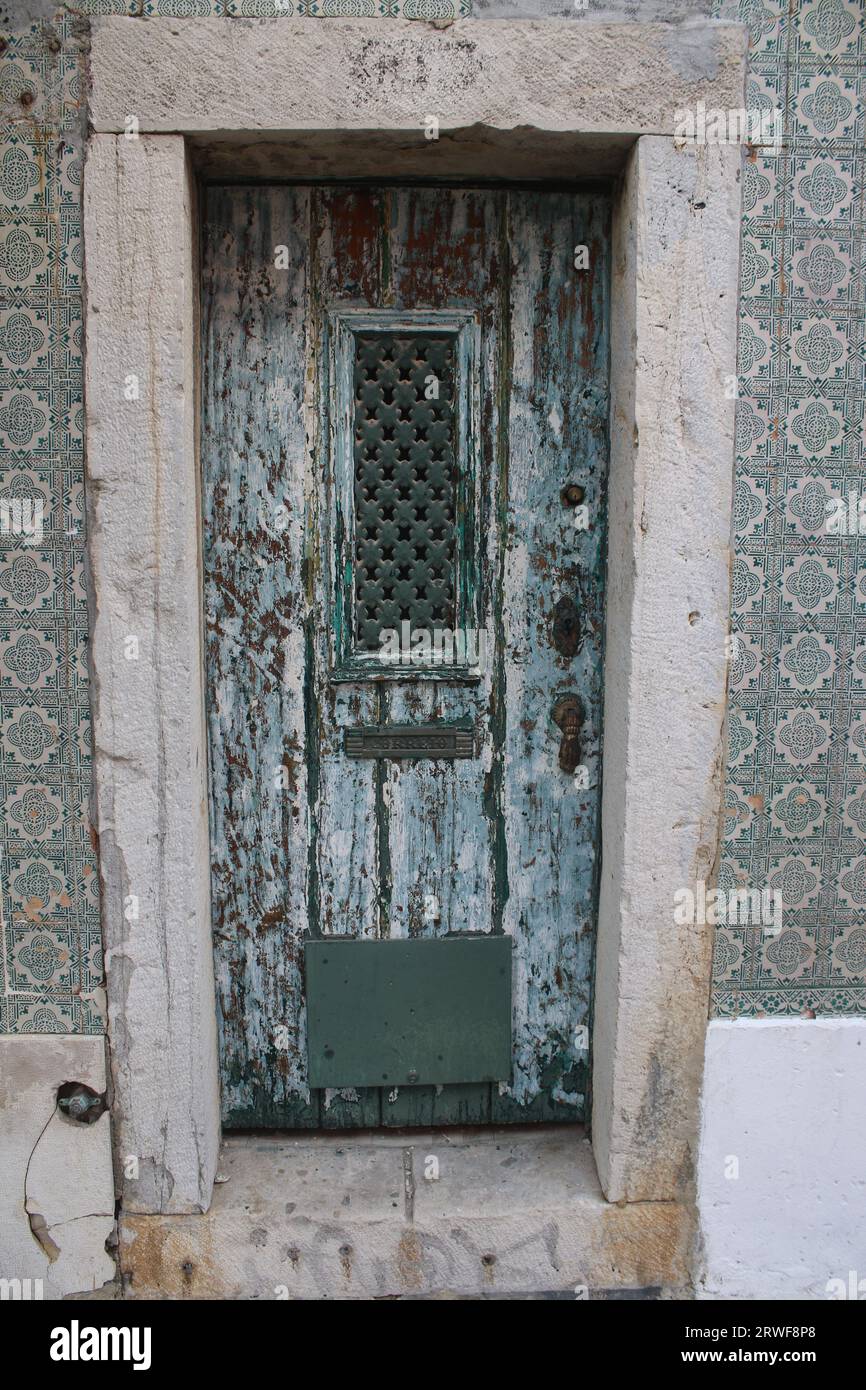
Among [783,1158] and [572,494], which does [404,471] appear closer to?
[572,494]

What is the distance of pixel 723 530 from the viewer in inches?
75.4

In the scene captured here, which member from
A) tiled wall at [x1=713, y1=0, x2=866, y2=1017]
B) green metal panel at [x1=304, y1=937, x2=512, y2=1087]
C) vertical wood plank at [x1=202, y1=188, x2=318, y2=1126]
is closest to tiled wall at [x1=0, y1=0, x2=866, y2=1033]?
tiled wall at [x1=713, y1=0, x2=866, y2=1017]

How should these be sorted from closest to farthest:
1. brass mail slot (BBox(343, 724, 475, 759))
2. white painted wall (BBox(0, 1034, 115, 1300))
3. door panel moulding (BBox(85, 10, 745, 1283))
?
door panel moulding (BBox(85, 10, 745, 1283)), white painted wall (BBox(0, 1034, 115, 1300)), brass mail slot (BBox(343, 724, 475, 759))

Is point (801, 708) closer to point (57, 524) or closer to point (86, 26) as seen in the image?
point (57, 524)

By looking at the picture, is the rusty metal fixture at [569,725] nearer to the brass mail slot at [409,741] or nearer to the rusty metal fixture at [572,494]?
the brass mail slot at [409,741]

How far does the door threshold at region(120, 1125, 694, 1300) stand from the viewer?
2.04 m

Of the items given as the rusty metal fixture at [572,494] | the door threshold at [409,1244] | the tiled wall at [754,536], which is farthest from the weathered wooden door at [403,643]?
the tiled wall at [754,536]

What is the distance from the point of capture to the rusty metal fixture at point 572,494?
209 cm

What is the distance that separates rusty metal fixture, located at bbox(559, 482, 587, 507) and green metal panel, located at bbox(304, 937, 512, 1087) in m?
1.03

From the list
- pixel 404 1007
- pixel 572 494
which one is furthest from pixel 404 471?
pixel 404 1007

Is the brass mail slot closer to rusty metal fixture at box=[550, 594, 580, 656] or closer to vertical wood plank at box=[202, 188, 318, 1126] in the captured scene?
vertical wood plank at box=[202, 188, 318, 1126]

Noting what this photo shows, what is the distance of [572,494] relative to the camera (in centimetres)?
209

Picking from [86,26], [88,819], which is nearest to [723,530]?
[88,819]

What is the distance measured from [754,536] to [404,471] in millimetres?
772
